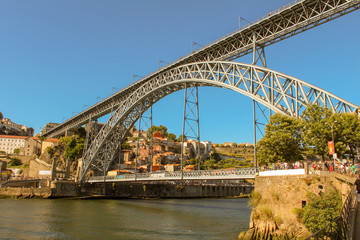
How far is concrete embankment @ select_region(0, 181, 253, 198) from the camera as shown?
5050cm

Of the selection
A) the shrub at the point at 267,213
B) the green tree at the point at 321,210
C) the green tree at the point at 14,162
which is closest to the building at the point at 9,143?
the green tree at the point at 14,162

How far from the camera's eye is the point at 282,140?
861 inches

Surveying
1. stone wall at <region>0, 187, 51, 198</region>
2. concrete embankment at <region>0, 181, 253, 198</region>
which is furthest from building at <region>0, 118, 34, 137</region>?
concrete embankment at <region>0, 181, 253, 198</region>

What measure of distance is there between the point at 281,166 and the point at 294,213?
13.4ft

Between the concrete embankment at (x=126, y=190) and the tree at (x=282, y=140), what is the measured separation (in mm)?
23401

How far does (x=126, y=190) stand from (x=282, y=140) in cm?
4228

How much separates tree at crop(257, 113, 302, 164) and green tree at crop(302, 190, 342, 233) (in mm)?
8200

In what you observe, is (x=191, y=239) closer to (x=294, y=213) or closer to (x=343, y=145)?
(x=294, y=213)

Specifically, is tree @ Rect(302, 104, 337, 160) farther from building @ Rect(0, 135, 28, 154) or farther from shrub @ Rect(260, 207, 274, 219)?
building @ Rect(0, 135, 28, 154)

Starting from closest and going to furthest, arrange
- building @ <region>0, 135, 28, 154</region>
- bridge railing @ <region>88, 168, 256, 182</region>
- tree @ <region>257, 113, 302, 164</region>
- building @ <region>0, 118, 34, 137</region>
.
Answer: tree @ <region>257, 113, 302, 164</region>
bridge railing @ <region>88, 168, 256, 182</region>
building @ <region>0, 135, 28, 154</region>
building @ <region>0, 118, 34, 137</region>

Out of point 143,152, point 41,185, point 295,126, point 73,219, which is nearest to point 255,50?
point 295,126

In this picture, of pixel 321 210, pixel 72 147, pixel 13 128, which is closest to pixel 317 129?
pixel 321 210

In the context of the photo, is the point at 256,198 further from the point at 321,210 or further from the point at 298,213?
the point at 321,210

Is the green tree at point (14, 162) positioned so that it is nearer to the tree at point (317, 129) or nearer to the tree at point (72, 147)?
the tree at point (72, 147)
